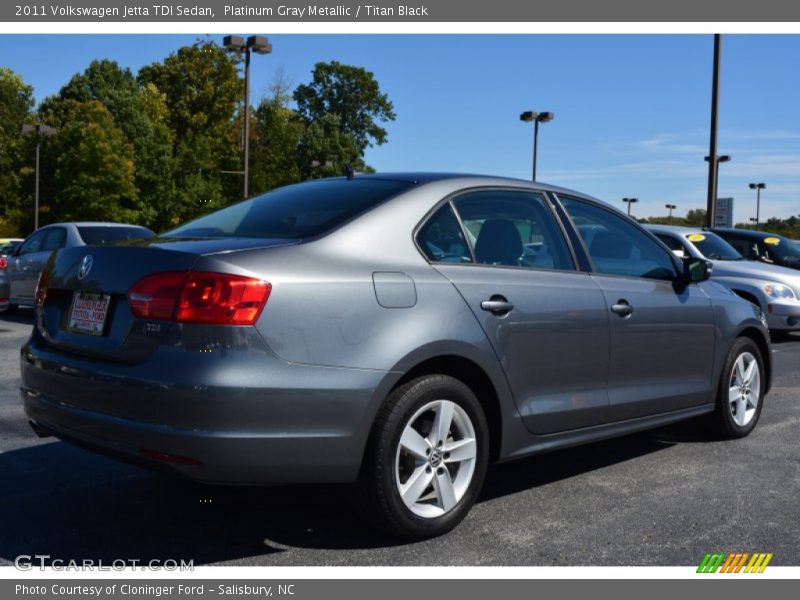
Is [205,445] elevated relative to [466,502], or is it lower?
elevated

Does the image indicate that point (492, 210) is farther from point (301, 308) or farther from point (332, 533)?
point (332, 533)

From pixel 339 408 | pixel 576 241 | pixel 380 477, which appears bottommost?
pixel 380 477

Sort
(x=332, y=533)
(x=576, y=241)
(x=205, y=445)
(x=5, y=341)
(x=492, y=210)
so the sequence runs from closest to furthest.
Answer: (x=205, y=445)
(x=332, y=533)
(x=492, y=210)
(x=576, y=241)
(x=5, y=341)

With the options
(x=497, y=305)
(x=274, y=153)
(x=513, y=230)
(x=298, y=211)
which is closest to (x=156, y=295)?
(x=298, y=211)

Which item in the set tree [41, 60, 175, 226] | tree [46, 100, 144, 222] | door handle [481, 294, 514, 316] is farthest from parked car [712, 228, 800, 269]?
tree [41, 60, 175, 226]

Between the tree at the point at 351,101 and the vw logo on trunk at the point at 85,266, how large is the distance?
71.7 meters

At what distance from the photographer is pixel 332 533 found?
4062 mm

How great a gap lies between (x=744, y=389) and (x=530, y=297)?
2486mm

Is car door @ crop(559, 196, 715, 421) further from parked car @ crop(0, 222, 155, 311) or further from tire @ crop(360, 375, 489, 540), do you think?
parked car @ crop(0, 222, 155, 311)

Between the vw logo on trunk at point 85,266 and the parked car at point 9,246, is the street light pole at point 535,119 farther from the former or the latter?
the vw logo on trunk at point 85,266

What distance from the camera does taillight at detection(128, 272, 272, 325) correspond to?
3.44 m

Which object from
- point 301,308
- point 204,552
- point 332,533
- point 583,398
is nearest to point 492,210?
point 583,398

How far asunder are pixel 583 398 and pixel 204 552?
201 cm
